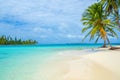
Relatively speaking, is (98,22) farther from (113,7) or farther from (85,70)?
(85,70)

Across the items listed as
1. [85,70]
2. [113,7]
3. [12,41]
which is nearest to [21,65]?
[85,70]

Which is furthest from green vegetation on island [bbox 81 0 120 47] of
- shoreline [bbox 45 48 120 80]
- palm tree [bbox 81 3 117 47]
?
shoreline [bbox 45 48 120 80]

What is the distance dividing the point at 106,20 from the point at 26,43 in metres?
79.9

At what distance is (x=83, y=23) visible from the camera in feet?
79.4

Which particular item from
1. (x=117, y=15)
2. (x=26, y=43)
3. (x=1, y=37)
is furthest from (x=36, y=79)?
(x=26, y=43)

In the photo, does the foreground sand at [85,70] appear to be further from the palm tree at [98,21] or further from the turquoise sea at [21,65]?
the palm tree at [98,21]

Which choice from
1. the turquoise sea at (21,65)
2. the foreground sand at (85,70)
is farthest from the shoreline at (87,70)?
the turquoise sea at (21,65)

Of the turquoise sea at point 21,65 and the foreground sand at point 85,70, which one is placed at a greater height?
the foreground sand at point 85,70

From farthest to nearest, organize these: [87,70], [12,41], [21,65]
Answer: [12,41] → [21,65] → [87,70]

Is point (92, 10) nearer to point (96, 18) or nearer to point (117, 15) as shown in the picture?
point (96, 18)

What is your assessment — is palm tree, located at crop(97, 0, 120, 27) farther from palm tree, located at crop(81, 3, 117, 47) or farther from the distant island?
the distant island

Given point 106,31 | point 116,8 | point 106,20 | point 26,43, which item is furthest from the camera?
point 26,43

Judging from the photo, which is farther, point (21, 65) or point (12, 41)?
point (12, 41)

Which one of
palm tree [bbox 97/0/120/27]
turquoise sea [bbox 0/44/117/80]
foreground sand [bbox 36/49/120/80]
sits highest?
palm tree [bbox 97/0/120/27]
